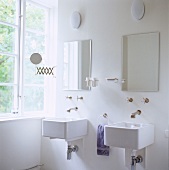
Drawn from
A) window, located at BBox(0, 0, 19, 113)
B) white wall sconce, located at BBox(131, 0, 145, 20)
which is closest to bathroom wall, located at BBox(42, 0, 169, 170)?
white wall sconce, located at BBox(131, 0, 145, 20)

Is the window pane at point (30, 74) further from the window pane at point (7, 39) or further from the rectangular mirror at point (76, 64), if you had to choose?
the rectangular mirror at point (76, 64)

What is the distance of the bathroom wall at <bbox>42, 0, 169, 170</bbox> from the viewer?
321 centimetres

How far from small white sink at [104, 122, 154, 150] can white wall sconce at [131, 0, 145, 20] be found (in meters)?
1.32

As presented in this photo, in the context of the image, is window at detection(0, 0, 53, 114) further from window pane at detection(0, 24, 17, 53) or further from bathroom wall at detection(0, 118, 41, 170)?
bathroom wall at detection(0, 118, 41, 170)

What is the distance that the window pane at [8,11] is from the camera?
388 centimetres

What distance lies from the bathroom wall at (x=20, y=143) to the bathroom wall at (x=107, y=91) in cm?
18

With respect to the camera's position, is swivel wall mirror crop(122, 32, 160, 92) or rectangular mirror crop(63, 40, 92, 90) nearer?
swivel wall mirror crop(122, 32, 160, 92)

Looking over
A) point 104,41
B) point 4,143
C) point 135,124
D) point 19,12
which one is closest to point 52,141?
point 4,143

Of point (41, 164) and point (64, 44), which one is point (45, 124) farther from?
point (64, 44)

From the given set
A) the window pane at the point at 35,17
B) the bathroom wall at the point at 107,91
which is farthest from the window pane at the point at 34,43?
the bathroom wall at the point at 107,91

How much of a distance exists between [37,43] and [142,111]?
2.10 meters

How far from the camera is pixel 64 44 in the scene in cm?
407

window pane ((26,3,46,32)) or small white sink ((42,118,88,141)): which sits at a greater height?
window pane ((26,3,46,32))

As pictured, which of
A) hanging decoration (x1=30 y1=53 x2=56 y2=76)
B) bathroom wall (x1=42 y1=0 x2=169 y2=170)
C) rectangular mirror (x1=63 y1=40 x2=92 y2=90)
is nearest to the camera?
bathroom wall (x1=42 y1=0 x2=169 y2=170)
